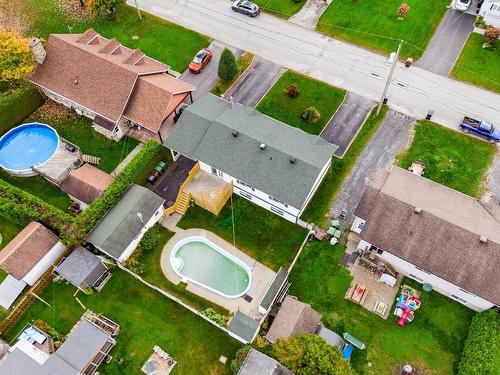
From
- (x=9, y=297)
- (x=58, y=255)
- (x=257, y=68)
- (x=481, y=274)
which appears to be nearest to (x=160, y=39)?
(x=257, y=68)

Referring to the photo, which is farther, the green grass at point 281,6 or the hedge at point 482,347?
the green grass at point 281,6

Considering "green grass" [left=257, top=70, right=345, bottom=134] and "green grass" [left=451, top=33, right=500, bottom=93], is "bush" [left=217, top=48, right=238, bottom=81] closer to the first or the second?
"green grass" [left=257, top=70, right=345, bottom=134]

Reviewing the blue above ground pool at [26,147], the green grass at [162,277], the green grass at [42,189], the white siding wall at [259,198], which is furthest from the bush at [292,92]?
the green grass at [42,189]

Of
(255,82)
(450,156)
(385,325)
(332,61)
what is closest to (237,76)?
(255,82)

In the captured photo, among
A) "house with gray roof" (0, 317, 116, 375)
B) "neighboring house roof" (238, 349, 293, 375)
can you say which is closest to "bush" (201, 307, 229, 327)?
"neighboring house roof" (238, 349, 293, 375)

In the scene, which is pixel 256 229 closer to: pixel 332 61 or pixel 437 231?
pixel 437 231

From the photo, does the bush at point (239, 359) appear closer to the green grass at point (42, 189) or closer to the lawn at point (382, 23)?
the green grass at point (42, 189)
